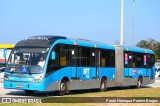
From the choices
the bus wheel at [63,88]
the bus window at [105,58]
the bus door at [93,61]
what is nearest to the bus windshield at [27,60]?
the bus wheel at [63,88]

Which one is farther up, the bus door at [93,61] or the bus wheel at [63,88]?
the bus door at [93,61]

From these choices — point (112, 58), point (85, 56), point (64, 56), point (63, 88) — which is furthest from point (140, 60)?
point (63, 88)

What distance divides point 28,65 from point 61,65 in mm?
1791

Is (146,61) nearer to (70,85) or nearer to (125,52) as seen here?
(125,52)

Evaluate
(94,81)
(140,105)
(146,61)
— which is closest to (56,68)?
(94,81)

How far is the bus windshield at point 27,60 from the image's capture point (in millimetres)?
19922

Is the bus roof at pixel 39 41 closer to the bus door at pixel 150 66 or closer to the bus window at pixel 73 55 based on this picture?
the bus window at pixel 73 55

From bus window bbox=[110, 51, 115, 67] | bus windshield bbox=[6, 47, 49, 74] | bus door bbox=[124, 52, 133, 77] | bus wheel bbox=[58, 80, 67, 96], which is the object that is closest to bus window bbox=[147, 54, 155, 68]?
bus door bbox=[124, 52, 133, 77]

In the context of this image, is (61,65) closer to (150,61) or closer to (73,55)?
(73,55)

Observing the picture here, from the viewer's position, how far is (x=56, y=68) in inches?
814

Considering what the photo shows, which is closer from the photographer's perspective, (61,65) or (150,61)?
(61,65)

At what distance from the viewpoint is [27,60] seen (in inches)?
795

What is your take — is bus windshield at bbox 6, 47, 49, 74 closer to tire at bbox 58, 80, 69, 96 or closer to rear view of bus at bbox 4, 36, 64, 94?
rear view of bus at bbox 4, 36, 64, 94

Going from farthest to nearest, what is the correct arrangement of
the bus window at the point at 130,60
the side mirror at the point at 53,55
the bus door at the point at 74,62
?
the bus window at the point at 130,60, the bus door at the point at 74,62, the side mirror at the point at 53,55
